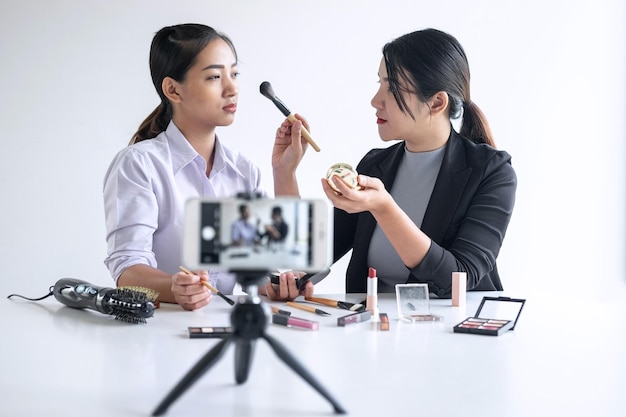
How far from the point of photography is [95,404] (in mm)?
866

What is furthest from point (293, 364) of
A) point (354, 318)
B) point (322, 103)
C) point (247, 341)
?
point (322, 103)

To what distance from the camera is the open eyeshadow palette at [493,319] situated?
49.9 inches

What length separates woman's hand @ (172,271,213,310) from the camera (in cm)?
139

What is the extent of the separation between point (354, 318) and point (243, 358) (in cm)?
45

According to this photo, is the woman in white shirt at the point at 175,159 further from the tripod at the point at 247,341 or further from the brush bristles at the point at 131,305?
the tripod at the point at 247,341

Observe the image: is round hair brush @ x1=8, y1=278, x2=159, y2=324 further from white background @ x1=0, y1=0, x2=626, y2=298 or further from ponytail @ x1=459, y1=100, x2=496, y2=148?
white background @ x1=0, y1=0, x2=626, y2=298

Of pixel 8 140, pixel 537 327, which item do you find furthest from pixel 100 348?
pixel 8 140

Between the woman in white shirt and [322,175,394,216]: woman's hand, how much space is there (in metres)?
0.31

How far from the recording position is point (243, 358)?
0.90 m

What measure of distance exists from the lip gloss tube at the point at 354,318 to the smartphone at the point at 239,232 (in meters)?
0.49

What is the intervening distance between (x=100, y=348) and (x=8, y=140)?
6.44 feet

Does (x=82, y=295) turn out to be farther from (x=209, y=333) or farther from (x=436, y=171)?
(x=436, y=171)

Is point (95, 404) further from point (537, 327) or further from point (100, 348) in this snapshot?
point (537, 327)

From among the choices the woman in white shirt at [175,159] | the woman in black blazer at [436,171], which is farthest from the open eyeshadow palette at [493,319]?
the woman in white shirt at [175,159]
